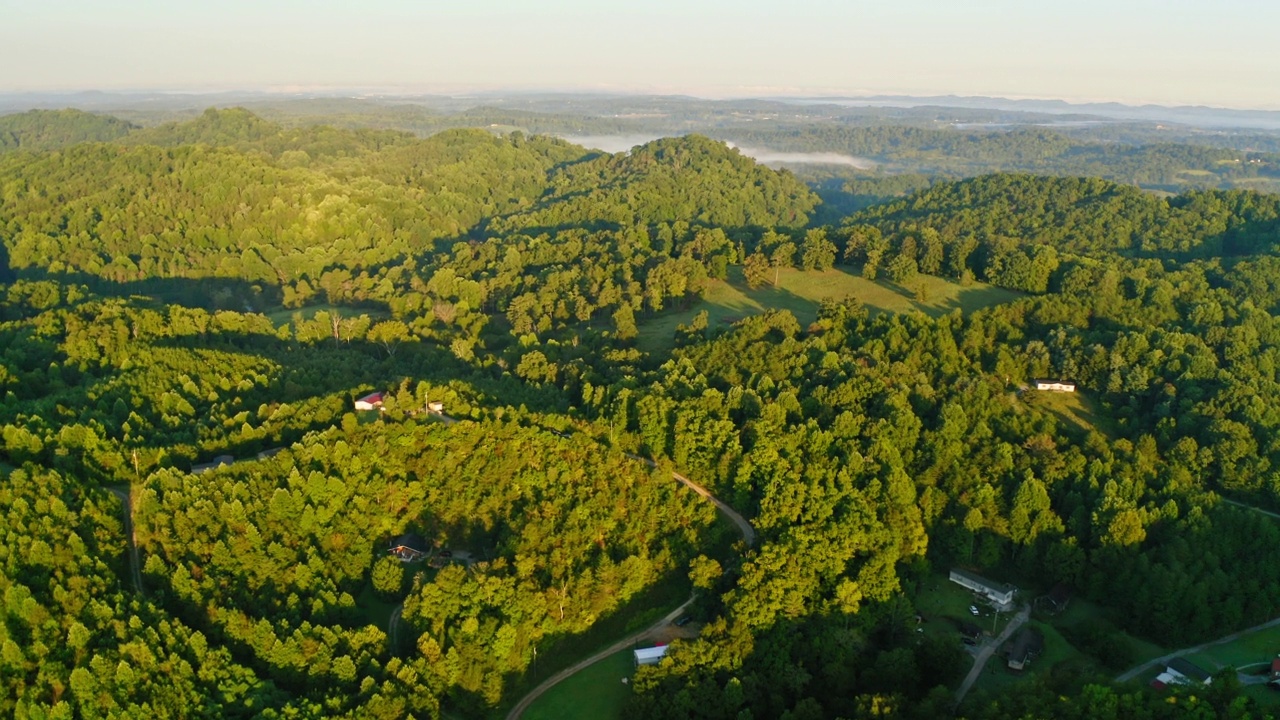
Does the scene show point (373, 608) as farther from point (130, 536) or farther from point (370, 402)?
point (370, 402)

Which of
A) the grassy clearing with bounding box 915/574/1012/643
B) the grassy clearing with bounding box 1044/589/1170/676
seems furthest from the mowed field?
the grassy clearing with bounding box 1044/589/1170/676

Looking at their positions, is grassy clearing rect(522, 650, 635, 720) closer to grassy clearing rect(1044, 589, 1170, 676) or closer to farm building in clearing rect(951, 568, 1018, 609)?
farm building in clearing rect(951, 568, 1018, 609)

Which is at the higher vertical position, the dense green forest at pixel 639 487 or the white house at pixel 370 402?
the white house at pixel 370 402

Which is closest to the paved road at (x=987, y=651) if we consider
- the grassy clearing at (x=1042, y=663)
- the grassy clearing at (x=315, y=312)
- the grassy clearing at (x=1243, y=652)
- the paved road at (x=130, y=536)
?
the grassy clearing at (x=1042, y=663)

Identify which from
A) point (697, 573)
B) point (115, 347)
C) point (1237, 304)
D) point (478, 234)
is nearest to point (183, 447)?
point (115, 347)

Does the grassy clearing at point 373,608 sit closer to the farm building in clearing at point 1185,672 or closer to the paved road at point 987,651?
the paved road at point 987,651

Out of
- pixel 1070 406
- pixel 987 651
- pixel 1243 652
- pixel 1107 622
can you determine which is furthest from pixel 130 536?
pixel 1070 406
